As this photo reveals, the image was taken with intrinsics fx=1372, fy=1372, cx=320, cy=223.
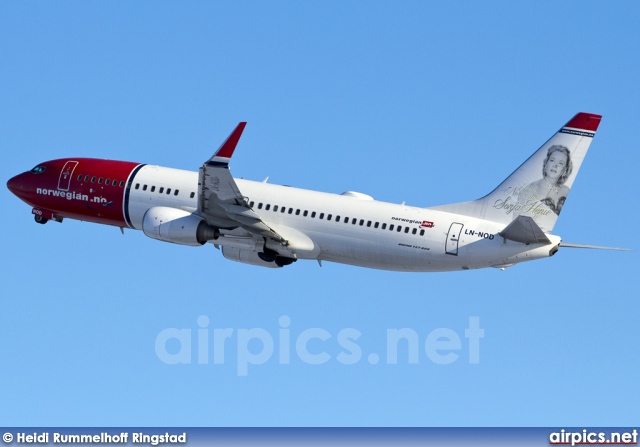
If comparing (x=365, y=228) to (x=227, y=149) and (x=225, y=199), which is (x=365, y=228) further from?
(x=227, y=149)

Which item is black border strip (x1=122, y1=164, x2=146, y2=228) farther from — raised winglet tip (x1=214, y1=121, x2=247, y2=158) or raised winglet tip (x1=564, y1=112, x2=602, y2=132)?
raised winglet tip (x1=564, y1=112, x2=602, y2=132)

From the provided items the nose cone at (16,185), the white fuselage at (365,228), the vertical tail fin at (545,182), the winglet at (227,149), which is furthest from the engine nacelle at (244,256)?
the nose cone at (16,185)

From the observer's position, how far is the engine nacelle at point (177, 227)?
2598 inches

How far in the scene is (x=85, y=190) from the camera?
232ft

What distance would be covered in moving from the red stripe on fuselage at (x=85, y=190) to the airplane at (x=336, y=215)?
0.24 ft

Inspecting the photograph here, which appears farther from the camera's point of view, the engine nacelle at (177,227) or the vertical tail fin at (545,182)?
the engine nacelle at (177,227)

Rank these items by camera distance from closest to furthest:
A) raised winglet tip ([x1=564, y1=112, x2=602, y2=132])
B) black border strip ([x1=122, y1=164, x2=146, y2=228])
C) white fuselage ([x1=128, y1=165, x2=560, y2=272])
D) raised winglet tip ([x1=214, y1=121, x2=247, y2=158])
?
raised winglet tip ([x1=214, y1=121, x2=247, y2=158]) → raised winglet tip ([x1=564, y1=112, x2=602, y2=132]) → white fuselage ([x1=128, y1=165, x2=560, y2=272]) → black border strip ([x1=122, y1=164, x2=146, y2=228])

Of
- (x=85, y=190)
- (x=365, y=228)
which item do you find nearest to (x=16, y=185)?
(x=85, y=190)

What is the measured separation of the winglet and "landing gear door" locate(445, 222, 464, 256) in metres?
10.7

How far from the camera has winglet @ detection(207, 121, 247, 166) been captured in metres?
62.4

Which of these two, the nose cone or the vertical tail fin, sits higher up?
the nose cone

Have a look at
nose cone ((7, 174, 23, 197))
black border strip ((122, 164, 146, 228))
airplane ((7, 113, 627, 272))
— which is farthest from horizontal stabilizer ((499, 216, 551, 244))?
nose cone ((7, 174, 23, 197))

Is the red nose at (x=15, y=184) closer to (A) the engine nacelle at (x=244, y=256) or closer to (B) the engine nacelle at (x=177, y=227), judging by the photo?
(B) the engine nacelle at (x=177, y=227)

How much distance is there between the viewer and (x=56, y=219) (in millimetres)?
73188
